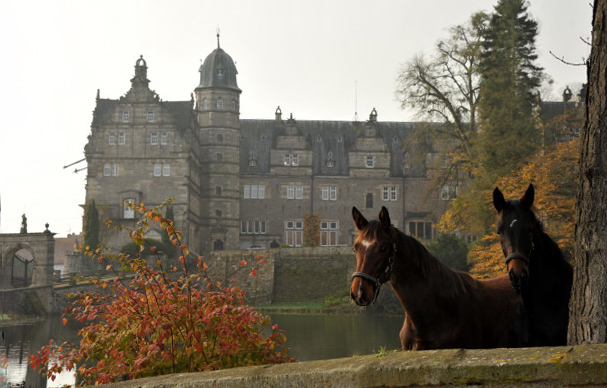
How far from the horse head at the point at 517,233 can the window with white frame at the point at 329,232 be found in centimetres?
5041

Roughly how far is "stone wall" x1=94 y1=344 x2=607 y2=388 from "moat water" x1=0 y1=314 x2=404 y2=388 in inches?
368

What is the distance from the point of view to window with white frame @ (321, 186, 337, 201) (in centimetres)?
5631

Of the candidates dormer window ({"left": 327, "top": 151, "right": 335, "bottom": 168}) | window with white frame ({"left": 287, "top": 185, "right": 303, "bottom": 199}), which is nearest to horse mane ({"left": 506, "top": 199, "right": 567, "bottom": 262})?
window with white frame ({"left": 287, "top": 185, "right": 303, "bottom": 199})

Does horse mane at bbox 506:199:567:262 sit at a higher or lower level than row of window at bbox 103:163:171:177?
lower

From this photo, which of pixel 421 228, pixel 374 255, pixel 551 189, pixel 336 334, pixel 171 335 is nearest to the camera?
pixel 374 255

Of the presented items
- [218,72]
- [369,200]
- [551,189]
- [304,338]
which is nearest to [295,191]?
[369,200]

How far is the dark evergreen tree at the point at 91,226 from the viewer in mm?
45688

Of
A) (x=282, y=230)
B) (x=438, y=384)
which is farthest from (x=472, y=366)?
(x=282, y=230)

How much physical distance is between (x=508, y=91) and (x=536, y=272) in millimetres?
25409

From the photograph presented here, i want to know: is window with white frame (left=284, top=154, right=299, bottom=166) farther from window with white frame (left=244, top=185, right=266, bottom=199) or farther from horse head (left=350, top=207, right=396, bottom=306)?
horse head (left=350, top=207, right=396, bottom=306)

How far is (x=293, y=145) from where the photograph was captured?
2243 inches

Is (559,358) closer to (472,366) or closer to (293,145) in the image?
(472,366)

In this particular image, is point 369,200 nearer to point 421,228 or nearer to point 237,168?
point 421,228

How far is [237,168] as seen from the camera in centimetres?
5441
